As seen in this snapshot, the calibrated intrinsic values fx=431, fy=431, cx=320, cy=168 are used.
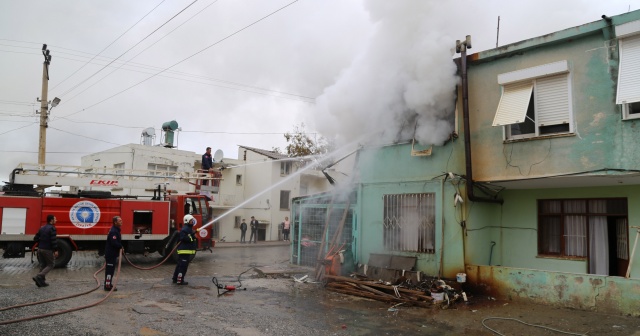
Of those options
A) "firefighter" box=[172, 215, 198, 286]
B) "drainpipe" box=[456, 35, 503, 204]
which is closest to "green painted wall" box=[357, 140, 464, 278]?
"drainpipe" box=[456, 35, 503, 204]

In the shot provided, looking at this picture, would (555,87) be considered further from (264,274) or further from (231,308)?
(264,274)

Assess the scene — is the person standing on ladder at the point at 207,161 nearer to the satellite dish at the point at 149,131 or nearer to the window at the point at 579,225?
the window at the point at 579,225

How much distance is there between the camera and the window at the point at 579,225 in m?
9.35

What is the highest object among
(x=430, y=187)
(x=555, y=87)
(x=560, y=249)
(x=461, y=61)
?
(x=461, y=61)

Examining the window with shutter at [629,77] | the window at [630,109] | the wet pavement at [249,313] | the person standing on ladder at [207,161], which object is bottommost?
the wet pavement at [249,313]

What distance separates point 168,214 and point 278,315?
30.1 ft

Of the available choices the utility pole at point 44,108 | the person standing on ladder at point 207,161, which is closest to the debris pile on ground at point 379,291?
the person standing on ladder at point 207,161

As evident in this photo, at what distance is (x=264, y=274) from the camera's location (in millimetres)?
13062

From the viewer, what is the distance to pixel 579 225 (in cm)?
987

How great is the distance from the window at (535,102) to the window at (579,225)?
192cm

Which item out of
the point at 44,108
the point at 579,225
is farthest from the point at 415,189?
the point at 44,108

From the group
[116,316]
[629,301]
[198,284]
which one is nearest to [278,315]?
[116,316]

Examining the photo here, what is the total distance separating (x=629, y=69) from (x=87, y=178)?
15.3 metres

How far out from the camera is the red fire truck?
1327 centimetres
